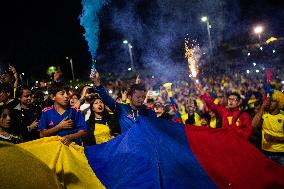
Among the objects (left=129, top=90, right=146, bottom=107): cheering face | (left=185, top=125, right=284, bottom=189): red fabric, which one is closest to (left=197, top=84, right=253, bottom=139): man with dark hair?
(left=185, top=125, right=284, bottom=189): red fabric

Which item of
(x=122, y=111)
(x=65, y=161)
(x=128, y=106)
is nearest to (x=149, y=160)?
(x=65, y=161)

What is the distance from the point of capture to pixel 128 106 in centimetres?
549

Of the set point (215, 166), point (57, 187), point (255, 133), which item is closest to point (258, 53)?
point (255, 133)

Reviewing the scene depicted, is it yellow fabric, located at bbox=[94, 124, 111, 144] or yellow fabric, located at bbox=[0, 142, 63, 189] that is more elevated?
yellow fabric, located at bbox=[0, 142, 63, 189]

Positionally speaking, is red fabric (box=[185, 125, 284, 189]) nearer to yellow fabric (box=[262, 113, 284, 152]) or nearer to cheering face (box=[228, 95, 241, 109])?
yellow fabric (box=[262, 113, 284, 152])

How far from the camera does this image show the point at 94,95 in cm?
573

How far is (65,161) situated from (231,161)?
7.00ft

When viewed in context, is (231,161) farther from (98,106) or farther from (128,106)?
(98,106)

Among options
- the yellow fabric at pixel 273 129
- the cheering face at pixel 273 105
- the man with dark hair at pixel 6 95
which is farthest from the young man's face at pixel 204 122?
Answer: the man with dark hair at pixel 6 95

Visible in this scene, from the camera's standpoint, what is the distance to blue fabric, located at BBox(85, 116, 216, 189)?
11.0ft

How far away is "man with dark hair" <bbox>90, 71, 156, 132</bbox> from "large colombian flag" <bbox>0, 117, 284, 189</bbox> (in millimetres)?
1019

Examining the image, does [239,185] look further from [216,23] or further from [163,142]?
[216,23]

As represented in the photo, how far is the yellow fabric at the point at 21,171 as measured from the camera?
133cm

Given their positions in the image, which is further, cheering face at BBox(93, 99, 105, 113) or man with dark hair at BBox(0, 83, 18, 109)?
man with dark hair at BBox(0, 83, 18, 109)
